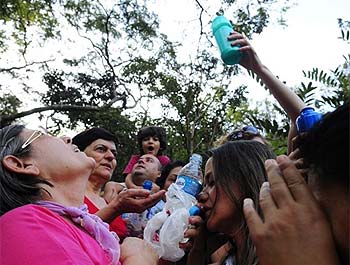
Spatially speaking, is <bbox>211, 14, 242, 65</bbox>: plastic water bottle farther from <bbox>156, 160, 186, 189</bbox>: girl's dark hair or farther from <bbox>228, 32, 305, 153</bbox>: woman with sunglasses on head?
<bbox>156, 160, 186, 189</bbox>: girl's dark hair

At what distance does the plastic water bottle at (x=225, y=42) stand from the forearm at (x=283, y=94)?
6.4 inches

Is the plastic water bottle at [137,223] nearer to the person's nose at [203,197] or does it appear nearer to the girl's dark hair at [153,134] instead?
the person's nose at [203,197]

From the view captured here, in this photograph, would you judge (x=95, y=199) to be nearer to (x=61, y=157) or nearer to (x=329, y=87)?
(x=61, y=157)

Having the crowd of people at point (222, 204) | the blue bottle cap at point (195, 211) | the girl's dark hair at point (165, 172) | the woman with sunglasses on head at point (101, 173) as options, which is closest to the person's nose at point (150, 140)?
the girl's dark hair at point (165, 172)

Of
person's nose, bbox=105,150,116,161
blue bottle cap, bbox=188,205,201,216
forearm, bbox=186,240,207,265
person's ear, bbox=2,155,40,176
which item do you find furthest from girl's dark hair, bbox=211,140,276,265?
person's nose, bbox=105,150,116,161

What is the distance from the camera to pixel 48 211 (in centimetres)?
129

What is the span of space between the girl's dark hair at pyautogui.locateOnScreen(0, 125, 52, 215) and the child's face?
2.34 m

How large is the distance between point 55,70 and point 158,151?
1059 cm

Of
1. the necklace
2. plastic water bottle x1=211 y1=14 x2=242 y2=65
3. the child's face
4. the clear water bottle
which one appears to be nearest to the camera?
the necklace

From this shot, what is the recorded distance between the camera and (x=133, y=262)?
4.71ft

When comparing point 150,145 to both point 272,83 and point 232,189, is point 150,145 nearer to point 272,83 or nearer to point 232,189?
point 272,83

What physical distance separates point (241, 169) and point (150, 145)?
2341 millimetres

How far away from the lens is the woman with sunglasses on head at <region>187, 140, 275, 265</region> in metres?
1.61

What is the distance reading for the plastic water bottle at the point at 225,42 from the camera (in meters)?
2.17
